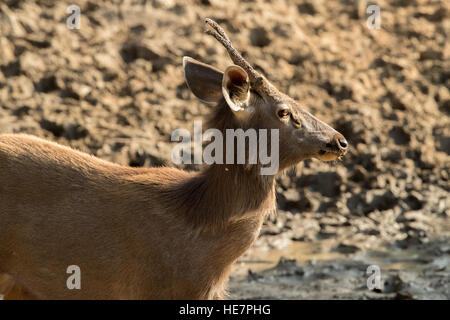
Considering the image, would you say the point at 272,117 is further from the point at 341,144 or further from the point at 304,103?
the point at 304,103

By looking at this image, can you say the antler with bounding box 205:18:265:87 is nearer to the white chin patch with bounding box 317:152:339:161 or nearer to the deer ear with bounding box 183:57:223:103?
the deer ear with bounding box 183:57:223:103

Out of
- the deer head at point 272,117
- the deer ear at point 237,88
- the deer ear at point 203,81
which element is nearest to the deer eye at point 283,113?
the deer head at point 272,117

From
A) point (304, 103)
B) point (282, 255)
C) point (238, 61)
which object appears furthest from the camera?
point (304, 103)

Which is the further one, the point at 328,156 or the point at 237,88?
the point at 328,156

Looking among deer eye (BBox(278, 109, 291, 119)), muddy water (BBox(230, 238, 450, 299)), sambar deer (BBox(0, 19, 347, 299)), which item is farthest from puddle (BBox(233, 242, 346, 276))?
deer eye (BBox(278, 109, 291, 119))

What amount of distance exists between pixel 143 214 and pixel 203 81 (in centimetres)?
113

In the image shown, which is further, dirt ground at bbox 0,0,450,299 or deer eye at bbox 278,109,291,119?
dirt ground at bbox 0,0,450,299

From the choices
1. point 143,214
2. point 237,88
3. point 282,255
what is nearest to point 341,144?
point 237,88

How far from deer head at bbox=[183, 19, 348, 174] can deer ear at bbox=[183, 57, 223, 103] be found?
A: 17 cm

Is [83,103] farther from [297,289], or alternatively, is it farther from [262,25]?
[297,289]

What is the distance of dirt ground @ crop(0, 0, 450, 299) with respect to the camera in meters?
8.83

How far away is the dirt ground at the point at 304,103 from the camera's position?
883 centimetres

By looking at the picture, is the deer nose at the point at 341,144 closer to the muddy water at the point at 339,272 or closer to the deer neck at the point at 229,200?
the deer neck at the point at 229,200

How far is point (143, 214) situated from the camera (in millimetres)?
5875
